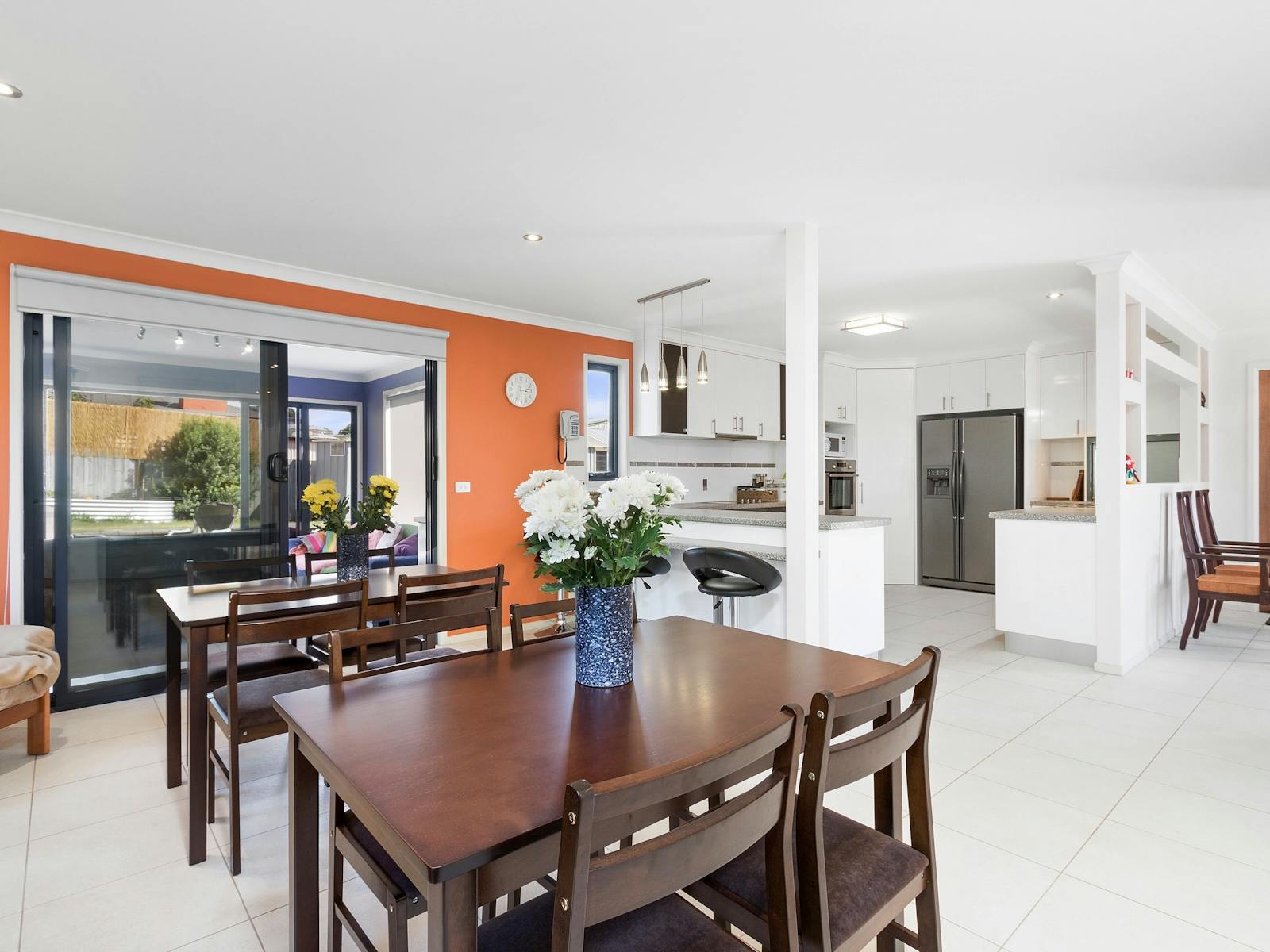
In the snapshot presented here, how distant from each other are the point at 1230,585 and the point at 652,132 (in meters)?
4.80

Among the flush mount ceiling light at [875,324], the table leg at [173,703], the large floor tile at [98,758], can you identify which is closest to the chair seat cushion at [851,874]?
the table leg at [173,703]

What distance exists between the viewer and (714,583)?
12.2 ft

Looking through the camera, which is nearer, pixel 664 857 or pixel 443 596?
pixel 664 857

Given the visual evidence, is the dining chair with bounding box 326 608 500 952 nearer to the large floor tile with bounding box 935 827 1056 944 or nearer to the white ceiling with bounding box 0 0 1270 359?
the large floor tile with bounding box 935 827 1056 944

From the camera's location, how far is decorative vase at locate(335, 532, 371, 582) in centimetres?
317

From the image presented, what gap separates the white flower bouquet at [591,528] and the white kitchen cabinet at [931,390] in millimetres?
6400

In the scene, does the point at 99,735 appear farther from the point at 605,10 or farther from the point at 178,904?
the point at 605,10

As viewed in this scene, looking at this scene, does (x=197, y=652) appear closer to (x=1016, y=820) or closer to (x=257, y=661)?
(x=257, y=661)

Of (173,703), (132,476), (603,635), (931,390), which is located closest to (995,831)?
(603,635)

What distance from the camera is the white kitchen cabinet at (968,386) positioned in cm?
684

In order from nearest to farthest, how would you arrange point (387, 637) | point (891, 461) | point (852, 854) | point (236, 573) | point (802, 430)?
point (852, 854) → point (387, 637) → point (802, 430) → point (236, 573) → point (891, 461)

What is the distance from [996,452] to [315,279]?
6.21 meters

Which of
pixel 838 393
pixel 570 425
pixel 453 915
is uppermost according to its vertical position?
pixel 838 393

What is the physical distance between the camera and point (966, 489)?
22.8ft
